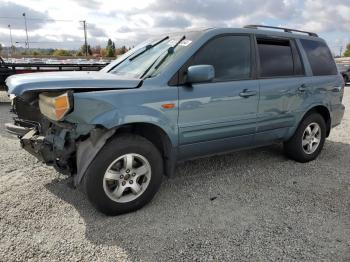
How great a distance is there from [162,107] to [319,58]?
2.97 meters

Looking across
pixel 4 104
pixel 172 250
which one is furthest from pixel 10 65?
pixel 172 250

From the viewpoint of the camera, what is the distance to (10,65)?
373 inches

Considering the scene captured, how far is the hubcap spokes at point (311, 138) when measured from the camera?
488cm

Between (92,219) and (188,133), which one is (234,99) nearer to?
(188,133)

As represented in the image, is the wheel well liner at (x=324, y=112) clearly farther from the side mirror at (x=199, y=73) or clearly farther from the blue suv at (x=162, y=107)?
the side mirror at (x=199, y=73)

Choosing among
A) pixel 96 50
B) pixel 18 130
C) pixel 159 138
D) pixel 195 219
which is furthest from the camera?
pixel 96 50

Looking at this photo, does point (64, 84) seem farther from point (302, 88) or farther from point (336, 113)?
point (336, 113)

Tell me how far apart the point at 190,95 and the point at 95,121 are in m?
1.06

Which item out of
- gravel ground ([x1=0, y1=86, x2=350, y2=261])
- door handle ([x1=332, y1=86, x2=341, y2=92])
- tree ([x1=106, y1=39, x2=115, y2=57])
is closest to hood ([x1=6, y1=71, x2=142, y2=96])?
gravel ground ([x1=0, y1=86, x2=350, y2=261])

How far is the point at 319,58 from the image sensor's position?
193 inches

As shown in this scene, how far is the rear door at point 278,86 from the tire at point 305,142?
0.27m

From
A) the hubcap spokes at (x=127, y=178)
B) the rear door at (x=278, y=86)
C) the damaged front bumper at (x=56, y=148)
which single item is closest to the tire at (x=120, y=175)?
the hubcap spokes at (x=127, y=178)

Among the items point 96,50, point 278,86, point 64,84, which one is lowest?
point 278,86

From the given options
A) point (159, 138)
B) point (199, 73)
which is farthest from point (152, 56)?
point (159, 138)
